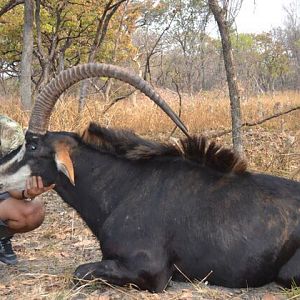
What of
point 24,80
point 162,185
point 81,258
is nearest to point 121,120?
point 24,80

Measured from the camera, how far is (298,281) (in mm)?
3848

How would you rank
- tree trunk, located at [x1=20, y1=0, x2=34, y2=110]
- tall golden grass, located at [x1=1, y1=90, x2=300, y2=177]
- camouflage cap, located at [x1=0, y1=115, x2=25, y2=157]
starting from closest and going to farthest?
camouflage cap, located at [x1=0, y1=115, x2=25, y2=157] → tall golden grass, located at [x1=1, y1=90, x2=300, y2=177] → tree trunk, located at [x1=20, y1=0, x2=34, y2=110]

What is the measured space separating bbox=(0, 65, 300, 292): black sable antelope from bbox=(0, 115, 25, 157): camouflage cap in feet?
1.34

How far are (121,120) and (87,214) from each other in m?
7.48

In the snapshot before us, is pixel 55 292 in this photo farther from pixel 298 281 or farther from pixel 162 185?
pixel 298 281

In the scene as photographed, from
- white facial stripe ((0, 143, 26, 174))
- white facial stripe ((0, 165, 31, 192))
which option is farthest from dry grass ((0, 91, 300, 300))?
white facial stripe ((0, 143, 26, 174))

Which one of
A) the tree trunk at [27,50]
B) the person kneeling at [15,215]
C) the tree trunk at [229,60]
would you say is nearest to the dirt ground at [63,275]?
the person kneeling at [15,215]

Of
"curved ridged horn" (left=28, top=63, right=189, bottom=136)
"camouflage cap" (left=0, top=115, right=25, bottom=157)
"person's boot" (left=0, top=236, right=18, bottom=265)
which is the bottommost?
"person's boot" (left=0, top=236, right=18, bottom=265)

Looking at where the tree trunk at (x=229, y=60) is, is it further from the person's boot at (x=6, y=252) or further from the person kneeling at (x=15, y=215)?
the person's boot at (x=6, y=252)

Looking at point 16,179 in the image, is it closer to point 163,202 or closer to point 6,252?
point 6,252

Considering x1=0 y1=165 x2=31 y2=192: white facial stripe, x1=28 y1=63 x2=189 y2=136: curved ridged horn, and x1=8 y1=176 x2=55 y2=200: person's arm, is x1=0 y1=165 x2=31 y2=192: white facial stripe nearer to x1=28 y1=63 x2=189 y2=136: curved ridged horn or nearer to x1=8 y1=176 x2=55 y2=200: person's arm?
x1=8 y1=176 x2=55 y2=200: person's arm

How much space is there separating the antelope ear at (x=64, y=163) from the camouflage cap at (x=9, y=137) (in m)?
0.60

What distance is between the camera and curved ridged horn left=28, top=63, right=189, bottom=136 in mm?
4527

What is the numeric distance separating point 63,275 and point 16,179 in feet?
2.95
